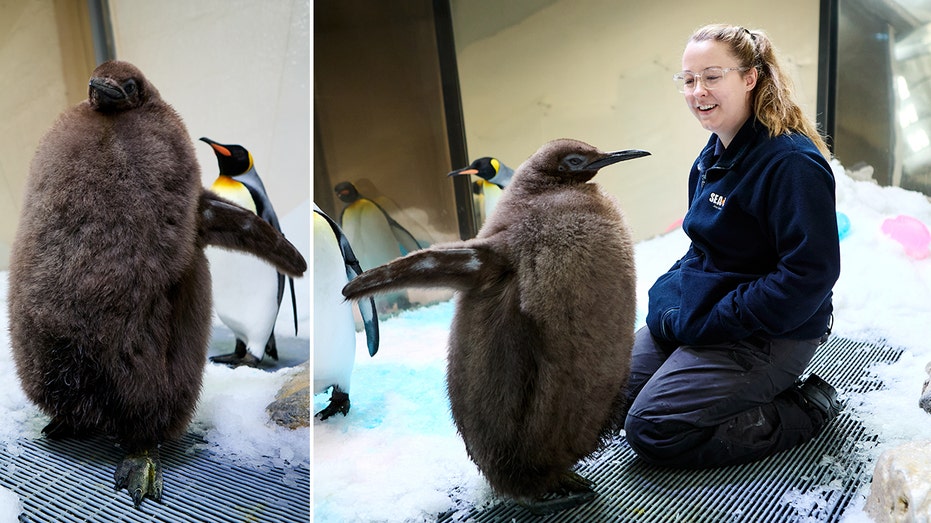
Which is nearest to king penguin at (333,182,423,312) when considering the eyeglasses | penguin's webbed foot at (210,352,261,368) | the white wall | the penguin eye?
penguin's webbed foot at (210,352,261,368)

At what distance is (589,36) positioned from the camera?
129cm

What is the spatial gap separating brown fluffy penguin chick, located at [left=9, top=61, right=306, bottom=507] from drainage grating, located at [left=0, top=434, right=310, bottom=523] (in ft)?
0.08

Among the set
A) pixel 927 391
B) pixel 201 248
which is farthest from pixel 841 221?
pixel 201 248

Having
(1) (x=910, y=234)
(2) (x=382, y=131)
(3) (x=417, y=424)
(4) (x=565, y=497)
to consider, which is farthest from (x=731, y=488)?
(1) (x=910, y=234)

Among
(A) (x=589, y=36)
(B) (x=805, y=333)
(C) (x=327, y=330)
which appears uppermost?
(A) (x=589, y=36)

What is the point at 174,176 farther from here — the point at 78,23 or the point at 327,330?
the point at 327,330

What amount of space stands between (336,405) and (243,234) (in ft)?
1.10

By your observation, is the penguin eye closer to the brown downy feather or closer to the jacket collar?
the jacket collar

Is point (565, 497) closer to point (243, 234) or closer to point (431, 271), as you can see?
point (431, 271)

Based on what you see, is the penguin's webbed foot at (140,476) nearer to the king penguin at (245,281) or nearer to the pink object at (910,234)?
the king penguin at (245,281)

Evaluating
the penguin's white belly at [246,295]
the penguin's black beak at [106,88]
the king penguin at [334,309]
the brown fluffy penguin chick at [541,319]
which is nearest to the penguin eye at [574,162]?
the brown fluffy penguin chick at [541,319]

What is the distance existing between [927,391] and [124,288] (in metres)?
1.56

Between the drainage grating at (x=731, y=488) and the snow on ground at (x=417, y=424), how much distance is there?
4 cm

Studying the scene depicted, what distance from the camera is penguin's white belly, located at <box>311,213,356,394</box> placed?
126 centimetres
